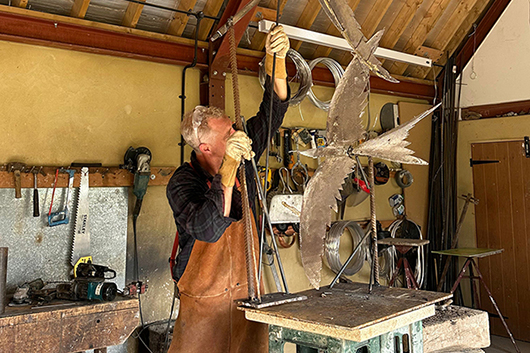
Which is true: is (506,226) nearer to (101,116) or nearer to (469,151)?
(469,151)

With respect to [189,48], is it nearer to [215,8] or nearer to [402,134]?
[215,8]

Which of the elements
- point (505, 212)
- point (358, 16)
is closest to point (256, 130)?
point (358, 16)

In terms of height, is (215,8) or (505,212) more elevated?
(215,8)

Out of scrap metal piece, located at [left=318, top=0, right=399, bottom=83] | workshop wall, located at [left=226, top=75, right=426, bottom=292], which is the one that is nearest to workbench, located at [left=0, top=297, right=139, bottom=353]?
workshop wall, located at [left=226, top=75, right=426, bottom=292]

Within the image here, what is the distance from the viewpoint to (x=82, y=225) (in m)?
3.31

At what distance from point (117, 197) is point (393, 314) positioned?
2.34 m

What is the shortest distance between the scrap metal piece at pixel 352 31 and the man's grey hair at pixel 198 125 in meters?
0.73

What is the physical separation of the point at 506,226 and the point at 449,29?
2.19 meters

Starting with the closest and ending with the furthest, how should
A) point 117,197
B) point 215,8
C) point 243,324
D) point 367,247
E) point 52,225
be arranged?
point 243,324, point 52,225, point 117,197, point 215,8, point 367,247

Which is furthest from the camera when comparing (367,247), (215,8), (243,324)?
(367,247)

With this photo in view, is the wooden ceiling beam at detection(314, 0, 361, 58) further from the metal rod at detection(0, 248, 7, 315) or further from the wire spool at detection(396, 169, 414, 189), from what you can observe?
the metal rod at detection(0, 248, 7, 315)

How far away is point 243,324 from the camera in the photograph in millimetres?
2184

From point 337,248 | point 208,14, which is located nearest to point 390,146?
point 208,14

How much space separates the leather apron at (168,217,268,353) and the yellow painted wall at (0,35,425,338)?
148 centimetres
